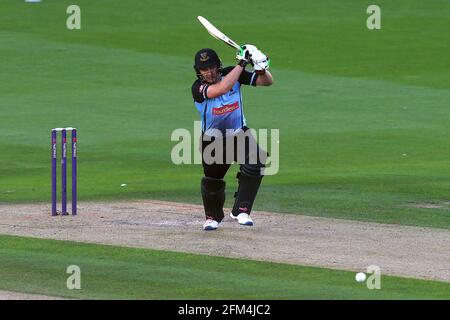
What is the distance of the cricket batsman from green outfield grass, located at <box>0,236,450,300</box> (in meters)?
1.70

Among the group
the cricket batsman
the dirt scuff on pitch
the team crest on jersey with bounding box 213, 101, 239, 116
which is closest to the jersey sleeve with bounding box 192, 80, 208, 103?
the cricket batsman

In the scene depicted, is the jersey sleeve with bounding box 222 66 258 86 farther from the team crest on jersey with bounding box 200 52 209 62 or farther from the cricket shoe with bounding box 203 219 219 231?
the cricket shoe with bounding box 203 219 219 231

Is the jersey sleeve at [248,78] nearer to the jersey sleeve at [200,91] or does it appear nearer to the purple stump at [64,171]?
the jersey sleeve at [200,91]

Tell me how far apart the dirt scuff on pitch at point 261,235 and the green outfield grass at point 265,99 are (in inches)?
31.8

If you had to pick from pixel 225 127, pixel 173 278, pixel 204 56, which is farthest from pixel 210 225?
pixel 173 278

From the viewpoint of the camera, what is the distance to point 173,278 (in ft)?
40.7

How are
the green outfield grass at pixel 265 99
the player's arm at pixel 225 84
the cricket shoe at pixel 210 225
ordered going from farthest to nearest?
the green outfield grass at pixel 265 99
the cricket shoe at pixel 210 225
the player's arm at pixel 225 84

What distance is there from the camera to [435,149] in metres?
22.8

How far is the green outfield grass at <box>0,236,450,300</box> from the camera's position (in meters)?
11.7

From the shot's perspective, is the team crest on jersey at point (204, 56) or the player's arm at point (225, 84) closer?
the player's arm at point (225, 84)

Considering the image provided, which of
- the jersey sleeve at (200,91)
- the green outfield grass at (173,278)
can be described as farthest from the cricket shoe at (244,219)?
the green outfield grass at (173,278)

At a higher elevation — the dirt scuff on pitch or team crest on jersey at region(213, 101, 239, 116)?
team crest on jersey at region(213, 101, 239, 116)

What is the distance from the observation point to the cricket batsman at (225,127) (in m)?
14.7

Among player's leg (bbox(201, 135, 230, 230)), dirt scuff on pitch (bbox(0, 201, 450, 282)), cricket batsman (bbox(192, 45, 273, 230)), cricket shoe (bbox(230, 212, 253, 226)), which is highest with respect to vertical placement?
cricket batsman (bbox(192, 45, 273, 230))
